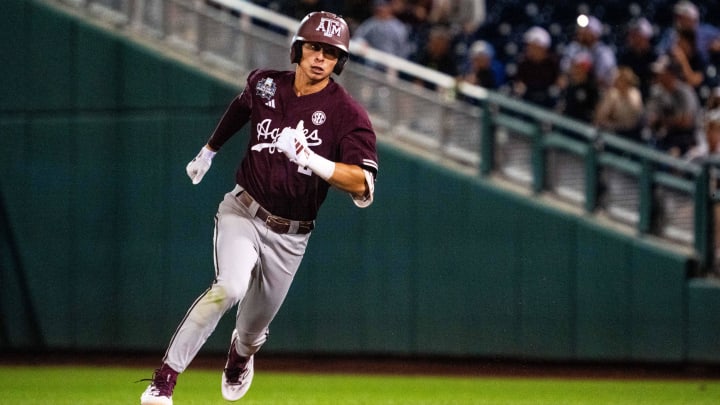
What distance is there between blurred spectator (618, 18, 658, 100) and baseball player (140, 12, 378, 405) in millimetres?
6269

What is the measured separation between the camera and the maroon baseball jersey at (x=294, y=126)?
241 inches

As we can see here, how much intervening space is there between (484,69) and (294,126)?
636cm

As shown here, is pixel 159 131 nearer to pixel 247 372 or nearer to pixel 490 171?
pixel 490 171

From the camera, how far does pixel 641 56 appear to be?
1188 centimetres

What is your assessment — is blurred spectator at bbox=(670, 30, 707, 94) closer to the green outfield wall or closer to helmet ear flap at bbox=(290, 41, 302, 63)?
the green outfield wall

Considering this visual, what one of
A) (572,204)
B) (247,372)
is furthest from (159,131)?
(247,372)

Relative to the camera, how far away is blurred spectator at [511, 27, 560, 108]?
39.3 ft

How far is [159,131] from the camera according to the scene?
A: 1262cm

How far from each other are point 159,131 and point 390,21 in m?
2.79

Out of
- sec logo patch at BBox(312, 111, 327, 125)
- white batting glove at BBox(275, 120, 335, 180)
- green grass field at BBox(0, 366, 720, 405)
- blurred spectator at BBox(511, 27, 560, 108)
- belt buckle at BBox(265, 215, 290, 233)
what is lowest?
green grass field at BBox(0, 366, 720, 405)

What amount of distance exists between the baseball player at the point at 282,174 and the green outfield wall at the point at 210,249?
5.41 meters

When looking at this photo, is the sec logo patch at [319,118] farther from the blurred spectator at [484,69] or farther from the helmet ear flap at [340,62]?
the blurred spectator at [484,69]

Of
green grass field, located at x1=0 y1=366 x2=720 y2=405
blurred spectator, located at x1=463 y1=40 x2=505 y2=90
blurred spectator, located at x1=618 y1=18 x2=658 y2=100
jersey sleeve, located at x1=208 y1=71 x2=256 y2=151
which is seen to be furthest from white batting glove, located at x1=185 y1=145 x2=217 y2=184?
blurred spectator, located at x1=618 y1=18 x2=658 y2=100

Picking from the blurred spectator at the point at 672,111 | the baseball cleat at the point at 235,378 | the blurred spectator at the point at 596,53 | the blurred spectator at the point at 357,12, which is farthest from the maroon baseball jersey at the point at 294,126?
the blurred spectator at the point at 357,12
